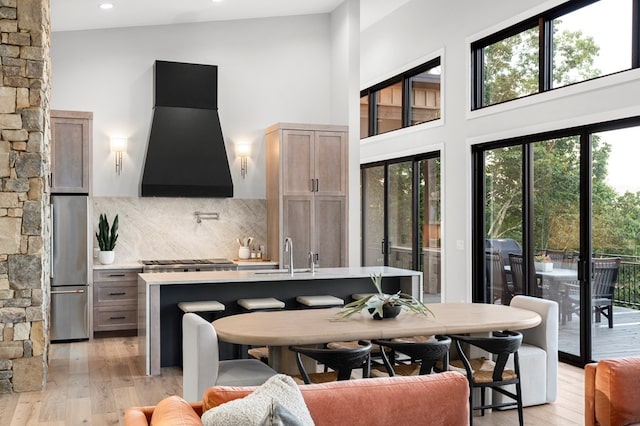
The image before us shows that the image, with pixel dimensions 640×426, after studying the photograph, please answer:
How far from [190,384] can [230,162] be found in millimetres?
4974

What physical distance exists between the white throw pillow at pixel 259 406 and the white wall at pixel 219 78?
6.40 meters

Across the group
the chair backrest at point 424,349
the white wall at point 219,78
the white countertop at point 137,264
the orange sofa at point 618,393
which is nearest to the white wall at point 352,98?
the white wall at point 219,78

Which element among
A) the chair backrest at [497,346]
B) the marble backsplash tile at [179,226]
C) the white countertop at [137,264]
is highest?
the marble backsplash tile at [179,226]

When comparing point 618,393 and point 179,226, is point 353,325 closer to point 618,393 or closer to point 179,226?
point 618,393

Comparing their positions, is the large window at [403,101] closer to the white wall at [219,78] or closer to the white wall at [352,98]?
the white wall at [352,98]

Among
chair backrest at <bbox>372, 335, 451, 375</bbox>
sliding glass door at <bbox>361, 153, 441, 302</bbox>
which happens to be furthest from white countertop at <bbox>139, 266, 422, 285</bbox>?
chair backrest at <bbox>372, 335, 451, 375</bbox>

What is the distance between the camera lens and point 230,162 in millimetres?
8805

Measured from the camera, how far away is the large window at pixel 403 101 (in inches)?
337

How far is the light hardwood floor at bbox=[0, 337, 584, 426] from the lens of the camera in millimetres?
4652

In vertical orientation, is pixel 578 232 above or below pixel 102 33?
below

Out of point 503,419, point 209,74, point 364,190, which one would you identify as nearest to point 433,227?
point 364,190

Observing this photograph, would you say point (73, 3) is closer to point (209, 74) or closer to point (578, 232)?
point (209, 74)

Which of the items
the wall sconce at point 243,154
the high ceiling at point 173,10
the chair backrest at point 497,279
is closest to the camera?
the chair backrest at point 497,279

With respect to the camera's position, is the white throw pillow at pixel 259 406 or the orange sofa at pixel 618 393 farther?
the orange sofa at pixel 618 393
